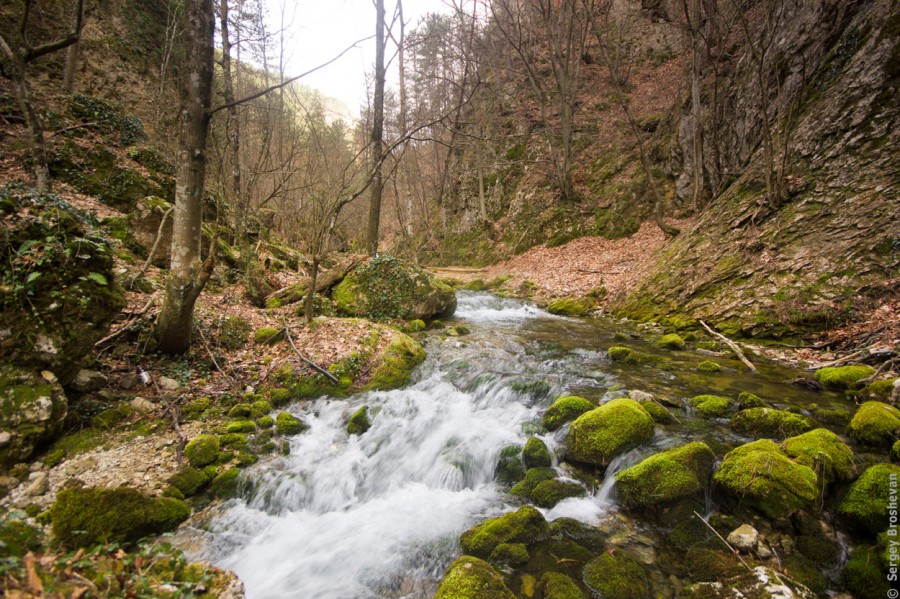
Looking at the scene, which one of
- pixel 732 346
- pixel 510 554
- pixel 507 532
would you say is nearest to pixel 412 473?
pixel 507 532

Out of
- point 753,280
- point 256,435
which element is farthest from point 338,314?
point 753,280

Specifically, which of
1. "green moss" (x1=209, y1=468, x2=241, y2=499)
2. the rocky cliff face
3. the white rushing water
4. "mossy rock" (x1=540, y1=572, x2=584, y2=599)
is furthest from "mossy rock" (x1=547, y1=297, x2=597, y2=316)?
"green moss" (x1=209, y1=468, x2=241, y2=499)

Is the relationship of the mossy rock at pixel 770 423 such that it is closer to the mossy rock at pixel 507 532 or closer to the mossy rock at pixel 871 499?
the mossy rock at pixel 871 499

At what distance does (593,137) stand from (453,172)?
9.77 m

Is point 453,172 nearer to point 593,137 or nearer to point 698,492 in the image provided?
point 593,137

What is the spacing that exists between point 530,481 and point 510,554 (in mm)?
1195

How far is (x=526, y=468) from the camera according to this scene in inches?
195

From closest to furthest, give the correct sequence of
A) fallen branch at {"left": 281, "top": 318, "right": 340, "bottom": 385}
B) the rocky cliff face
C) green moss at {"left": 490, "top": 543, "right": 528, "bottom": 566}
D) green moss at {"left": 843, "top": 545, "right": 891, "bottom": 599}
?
green moss at {"left": 843, "top": 545, "right": 891, "bottom": 599}, green moss at {"left": 490, "top": 543, "right": 528, "bottom": 566}, fallen branch at {"left": 281, "top": 318, "right": 340, "bottom": 385}, the rocky cliff face

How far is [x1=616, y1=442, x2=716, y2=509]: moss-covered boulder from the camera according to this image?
387 cm

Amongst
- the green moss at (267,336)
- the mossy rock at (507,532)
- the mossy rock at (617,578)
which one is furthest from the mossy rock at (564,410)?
the green moss at (267,336)

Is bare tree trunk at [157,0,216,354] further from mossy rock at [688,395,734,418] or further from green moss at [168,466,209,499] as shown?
mossy rock at [688,395,734,418]

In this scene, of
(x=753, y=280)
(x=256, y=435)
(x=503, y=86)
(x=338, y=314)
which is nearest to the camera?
(x=256, y=435)

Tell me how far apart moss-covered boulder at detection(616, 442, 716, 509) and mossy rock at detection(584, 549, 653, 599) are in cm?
73

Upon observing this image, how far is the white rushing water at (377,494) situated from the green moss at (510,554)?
546mm
